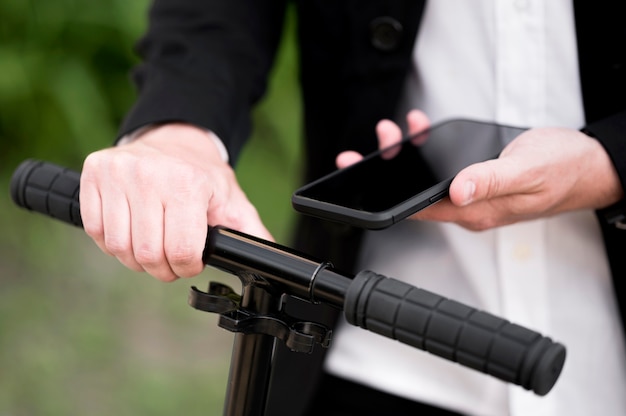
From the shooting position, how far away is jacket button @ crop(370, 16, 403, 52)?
986mm

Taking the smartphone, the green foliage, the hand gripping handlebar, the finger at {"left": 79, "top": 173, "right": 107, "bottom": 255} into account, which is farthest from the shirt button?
the green foliage

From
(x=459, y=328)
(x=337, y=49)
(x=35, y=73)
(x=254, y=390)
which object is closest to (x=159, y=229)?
(x=254, y=390)

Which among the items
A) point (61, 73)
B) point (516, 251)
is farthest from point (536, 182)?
point (61, 73)

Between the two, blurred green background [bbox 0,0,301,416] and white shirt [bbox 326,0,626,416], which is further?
blurred green background [bbox 0,0,301,416]

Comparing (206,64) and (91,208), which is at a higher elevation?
(206,64)

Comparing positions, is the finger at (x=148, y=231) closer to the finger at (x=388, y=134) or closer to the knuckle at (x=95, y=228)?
the knuckle at (x=95, y=228)

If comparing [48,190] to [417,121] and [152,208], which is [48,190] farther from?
[417,121]

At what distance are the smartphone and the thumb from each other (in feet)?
0.06

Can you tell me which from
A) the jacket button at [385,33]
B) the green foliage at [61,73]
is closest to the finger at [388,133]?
the jacket button at [385,33]

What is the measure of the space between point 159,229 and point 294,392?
0.49m

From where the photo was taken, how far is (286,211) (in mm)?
2479

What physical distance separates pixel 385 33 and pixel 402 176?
0.24 metres

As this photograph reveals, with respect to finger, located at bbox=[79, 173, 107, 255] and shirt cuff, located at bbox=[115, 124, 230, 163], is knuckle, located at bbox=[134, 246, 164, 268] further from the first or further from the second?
shirt cuff, located at bbox=[115, 124, 230, 163]

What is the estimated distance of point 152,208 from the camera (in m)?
0.71
